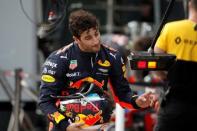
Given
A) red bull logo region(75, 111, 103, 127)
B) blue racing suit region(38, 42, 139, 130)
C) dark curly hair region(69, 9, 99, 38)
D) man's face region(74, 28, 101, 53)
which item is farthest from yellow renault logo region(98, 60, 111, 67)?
red bull logo region(75, 111, 103, 127)

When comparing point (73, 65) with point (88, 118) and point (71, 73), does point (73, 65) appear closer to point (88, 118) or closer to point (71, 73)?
point (71, 73)

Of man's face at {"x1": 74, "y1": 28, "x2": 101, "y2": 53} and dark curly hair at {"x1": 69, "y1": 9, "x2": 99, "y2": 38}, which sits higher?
dark curly hair at {"x1": 69, "y1": 9, "x2": 99, "y2": 38}

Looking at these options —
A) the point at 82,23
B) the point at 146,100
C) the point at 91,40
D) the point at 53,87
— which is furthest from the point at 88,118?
the point at 82,23

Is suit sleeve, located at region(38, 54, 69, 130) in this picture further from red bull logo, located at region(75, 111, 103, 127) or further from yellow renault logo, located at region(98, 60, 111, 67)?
yellow renault logo, located at region(98, 60, 111, 67)

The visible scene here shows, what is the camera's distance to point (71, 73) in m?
4.93

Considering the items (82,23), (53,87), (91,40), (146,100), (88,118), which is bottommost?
(88,118)

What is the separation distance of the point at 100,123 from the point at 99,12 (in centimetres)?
833

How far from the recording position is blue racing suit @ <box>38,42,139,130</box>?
488 cm

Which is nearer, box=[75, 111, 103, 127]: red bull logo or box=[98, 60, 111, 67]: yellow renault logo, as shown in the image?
box=[75, 111, 103, 127]: red bull logo

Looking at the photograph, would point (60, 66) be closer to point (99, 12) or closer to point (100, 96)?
point (100, 96)

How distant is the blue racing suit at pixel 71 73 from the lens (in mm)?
4883

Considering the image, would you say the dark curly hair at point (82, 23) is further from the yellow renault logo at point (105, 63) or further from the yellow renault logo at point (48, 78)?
the yellow renault logo at point (48, 78)

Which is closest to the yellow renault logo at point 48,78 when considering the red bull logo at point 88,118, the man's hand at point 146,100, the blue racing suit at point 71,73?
the blue racing suit at point 71,73

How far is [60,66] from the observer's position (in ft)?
16.1
